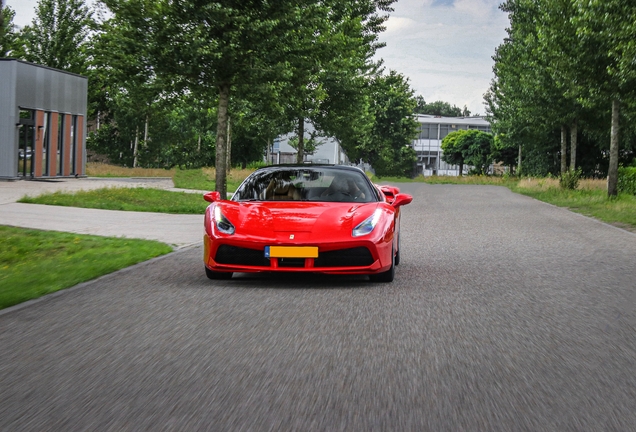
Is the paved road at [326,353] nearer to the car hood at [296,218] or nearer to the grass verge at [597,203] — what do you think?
the car hood at [296,218]

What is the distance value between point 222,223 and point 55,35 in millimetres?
46741

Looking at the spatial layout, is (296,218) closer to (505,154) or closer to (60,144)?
(60,144)

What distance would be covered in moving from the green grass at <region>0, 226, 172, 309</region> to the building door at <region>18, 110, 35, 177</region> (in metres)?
18.7

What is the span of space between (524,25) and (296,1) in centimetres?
2005

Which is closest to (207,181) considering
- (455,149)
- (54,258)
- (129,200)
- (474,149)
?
(129,200)

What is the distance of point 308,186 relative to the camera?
868 centimetres

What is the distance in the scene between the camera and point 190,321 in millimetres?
5844

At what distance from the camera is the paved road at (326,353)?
3.61 m

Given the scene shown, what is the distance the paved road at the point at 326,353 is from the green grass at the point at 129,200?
976cm

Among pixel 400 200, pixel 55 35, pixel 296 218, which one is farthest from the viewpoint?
pixel 55 35

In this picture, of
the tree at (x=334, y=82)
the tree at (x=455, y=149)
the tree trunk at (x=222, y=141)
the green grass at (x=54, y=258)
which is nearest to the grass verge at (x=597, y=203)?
the tree at (x=334, y=82)

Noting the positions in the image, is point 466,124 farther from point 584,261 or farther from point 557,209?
point 584,261

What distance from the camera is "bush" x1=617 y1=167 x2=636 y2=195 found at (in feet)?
98.0

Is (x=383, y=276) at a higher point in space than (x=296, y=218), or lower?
lower
